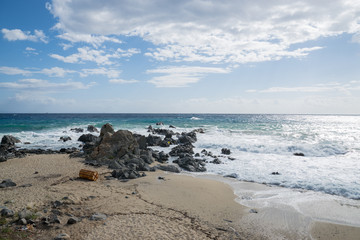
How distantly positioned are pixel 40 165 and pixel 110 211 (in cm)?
917

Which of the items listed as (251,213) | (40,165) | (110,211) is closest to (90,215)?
(110,211)

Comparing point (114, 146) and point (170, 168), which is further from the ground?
point (114, 146)

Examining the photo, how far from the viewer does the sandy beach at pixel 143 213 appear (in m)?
6.41

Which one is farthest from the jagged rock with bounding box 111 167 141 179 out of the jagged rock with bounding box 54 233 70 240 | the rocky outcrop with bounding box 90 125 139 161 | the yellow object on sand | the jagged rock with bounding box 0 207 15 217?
the jagged rock with bounding box 54 233 70 240

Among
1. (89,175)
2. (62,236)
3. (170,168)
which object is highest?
(89,175)

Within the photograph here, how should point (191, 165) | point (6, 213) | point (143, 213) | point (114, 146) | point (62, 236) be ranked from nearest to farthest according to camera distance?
point (62, 236) → point (6, 213) → point (143, 213) → point (191, 165) → point (114, 146)

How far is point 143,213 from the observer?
760 cm

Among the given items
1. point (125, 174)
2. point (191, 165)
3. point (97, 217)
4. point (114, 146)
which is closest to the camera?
point (97, 217)

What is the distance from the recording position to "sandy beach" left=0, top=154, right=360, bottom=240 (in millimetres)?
6414

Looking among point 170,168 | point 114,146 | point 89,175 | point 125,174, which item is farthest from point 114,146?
point 89,175

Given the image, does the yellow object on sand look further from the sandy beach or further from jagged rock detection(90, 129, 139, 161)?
jagged rock detection(90, 129, 139, 161)

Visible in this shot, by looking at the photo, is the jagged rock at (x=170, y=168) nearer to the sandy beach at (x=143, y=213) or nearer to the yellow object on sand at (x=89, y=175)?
the sandy beach at (x=143, y=213)

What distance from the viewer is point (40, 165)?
1438cm

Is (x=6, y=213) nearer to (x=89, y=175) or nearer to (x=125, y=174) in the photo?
(x=89, y=175)
